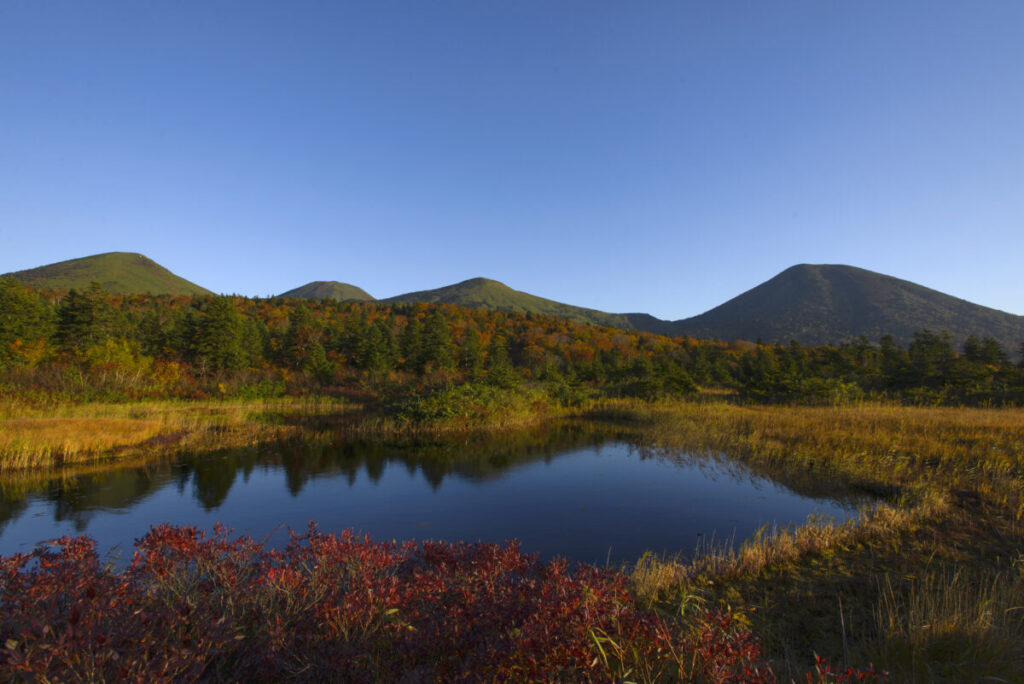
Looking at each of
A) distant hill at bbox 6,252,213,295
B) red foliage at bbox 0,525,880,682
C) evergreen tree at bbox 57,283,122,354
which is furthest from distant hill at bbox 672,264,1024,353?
distant hill at bbox 6,252,213,295

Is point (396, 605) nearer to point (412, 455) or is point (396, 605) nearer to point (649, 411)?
point (412, 455)

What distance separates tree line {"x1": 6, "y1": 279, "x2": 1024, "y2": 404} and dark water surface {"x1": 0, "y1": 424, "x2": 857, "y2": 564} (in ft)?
37.7

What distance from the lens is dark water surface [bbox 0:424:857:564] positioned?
9344mm

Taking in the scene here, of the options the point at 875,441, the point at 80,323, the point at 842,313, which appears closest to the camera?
the point at 875,441

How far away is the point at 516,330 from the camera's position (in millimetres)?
A: 75688

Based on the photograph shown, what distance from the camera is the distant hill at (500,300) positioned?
147375mm

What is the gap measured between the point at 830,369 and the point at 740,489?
2954 centimetres

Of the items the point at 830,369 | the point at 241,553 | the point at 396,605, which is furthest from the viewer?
the point at 830,369

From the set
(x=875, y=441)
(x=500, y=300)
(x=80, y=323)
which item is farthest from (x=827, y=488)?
(x=500, y=300)

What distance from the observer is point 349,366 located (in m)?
43.2

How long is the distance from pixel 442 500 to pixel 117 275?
181m

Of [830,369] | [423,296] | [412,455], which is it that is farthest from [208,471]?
[423,296]

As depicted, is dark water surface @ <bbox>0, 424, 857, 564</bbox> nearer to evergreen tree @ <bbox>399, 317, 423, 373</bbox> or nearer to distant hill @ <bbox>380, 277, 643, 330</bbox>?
evergreen tree @ <bbox>399, 317, 423, 373</bbox>

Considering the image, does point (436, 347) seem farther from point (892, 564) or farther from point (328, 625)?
point (328, 625)
